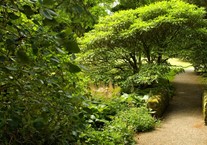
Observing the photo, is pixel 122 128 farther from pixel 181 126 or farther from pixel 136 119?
pixel 181 126

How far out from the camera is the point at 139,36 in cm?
764

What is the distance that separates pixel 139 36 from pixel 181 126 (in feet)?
9.24

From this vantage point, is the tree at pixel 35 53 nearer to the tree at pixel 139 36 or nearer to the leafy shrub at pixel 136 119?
the leafy shrub at pixel 136 119

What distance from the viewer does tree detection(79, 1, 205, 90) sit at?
7156 millimetres

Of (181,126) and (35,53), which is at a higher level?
(35,53)

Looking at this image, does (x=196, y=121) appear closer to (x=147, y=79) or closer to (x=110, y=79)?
(x=147, y=79)

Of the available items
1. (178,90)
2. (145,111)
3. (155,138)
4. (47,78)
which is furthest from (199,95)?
(47,78)

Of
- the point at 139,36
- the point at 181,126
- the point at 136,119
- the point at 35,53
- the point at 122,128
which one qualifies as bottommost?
the point at 181,126

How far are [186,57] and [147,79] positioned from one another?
1421mm

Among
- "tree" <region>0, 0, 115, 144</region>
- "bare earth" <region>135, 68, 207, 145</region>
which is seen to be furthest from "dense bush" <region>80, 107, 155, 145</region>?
"tree" <region>0, 0, 115, 144</region>

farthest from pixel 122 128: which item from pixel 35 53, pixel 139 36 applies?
pixel 35 53

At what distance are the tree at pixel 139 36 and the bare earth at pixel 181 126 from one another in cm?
106

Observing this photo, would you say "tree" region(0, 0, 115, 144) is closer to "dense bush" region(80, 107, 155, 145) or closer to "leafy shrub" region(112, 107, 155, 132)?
"dense bush" region(80, 107, 155, 145)

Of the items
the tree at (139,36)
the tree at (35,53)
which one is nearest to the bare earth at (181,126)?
the tree at (139,36)
